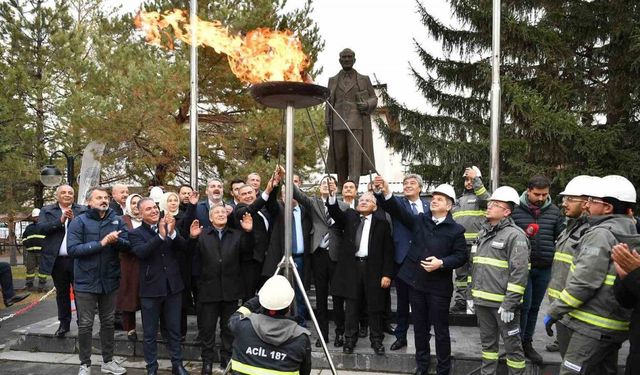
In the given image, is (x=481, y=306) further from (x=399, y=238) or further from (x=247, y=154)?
(x=247, y=154)

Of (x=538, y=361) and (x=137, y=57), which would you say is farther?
(x=137, y=57)

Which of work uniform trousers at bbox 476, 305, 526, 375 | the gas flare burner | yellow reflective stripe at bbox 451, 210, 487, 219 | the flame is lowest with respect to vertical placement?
work uniform trousers at bbox 476, 305, 526, 375

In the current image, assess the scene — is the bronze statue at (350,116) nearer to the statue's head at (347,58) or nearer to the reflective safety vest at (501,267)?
the statue's head at (347,58)

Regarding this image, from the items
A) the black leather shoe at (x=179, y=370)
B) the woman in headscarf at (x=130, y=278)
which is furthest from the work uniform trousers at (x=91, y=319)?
the black leather shoe at (x=179, y=370)

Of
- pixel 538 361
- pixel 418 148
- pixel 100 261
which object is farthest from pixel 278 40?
pixel 418 148

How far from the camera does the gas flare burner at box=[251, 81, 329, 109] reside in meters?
3.96

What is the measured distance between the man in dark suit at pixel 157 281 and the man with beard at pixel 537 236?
3.74m

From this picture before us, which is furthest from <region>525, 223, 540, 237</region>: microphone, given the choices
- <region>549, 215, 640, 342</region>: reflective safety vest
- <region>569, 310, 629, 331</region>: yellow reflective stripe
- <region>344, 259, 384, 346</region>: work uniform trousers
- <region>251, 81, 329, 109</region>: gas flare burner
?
<region>251, 81, 329, 109</region>: gas flare burner

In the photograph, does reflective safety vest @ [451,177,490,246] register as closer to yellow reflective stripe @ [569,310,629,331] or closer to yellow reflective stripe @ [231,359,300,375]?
yellow reflective stripe @ [569,310,629,331]

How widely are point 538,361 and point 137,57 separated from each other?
39.2 ft

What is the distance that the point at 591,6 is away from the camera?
11297 millimetres

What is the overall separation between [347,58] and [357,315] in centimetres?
413

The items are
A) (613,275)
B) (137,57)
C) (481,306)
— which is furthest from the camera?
(137,57)

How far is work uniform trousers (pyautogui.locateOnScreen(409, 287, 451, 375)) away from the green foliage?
23.8 feet
